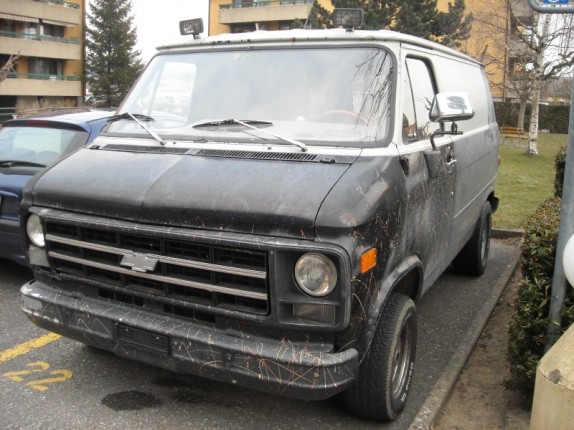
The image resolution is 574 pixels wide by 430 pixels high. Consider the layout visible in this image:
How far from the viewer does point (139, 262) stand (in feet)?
10.5

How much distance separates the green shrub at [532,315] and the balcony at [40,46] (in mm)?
44494

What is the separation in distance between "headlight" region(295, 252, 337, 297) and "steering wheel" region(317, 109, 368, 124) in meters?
1.12

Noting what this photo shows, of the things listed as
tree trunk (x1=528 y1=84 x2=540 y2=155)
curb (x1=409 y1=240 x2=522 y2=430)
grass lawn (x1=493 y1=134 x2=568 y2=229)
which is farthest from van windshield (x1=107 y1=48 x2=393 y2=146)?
tree trunk (x1=528 y1=84 x2=540 y2=155)

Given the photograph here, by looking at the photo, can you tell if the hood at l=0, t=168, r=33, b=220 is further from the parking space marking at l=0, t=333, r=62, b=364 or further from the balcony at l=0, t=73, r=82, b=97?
the balcony at l=0, t=73, r=82, b=97

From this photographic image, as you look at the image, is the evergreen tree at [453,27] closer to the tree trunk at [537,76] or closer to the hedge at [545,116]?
the hedge at [545,116]

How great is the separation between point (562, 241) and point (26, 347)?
3768 mm

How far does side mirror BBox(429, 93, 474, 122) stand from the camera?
373cm

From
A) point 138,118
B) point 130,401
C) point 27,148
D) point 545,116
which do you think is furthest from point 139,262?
point 545,116

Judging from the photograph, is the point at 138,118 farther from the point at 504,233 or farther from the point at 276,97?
the point at 504,233

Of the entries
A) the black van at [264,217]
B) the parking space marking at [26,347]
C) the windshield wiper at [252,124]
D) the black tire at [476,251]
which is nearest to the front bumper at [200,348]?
the black van at [264,217]

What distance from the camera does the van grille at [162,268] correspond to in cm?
297

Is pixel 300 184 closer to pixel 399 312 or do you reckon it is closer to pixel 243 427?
pixel 399 312

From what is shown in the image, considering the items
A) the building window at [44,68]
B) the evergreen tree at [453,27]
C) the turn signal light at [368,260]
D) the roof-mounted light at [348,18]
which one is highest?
the evergreen tree at [453,27]

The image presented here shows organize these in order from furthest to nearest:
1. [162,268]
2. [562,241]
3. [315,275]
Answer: [562,241] < [162,268] < [315,275]
